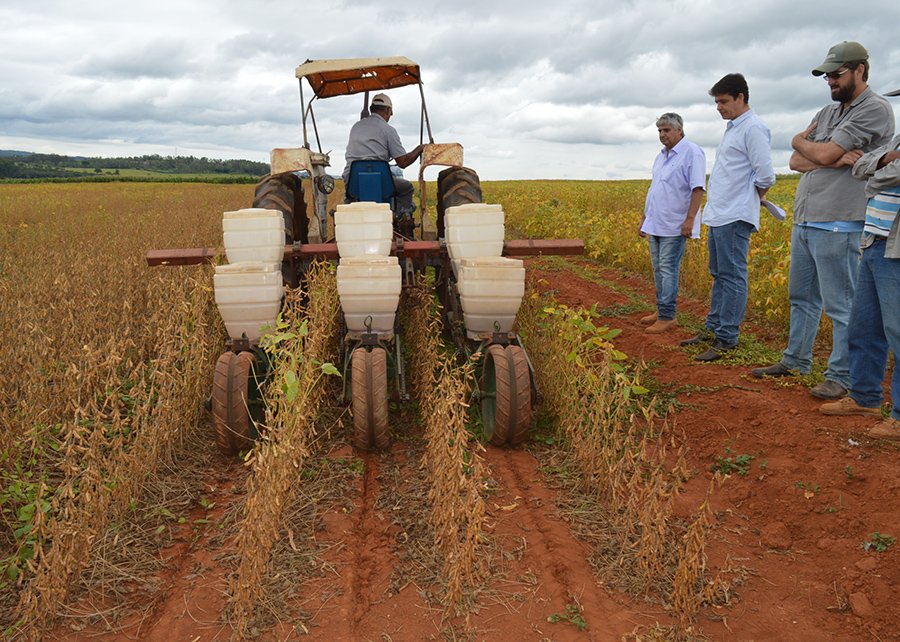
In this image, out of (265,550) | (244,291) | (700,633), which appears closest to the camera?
(700,633)

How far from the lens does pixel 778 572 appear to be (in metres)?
2.56

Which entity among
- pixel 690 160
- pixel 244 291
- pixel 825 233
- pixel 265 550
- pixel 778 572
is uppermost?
pixel 690 160

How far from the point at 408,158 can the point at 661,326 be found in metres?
2.55

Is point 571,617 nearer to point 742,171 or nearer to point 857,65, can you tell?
point 857,65

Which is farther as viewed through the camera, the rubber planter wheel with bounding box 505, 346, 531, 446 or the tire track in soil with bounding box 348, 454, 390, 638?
the rubber planter wheel with bounding box 505, 346, 531, 446

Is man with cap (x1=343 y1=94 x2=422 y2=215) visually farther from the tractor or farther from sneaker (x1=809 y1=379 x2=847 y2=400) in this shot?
sneaker (x1=809 y1=379 x2=847 y2=400)

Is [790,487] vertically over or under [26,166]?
under

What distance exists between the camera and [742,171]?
15.3 feet

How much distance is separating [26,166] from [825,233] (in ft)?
160

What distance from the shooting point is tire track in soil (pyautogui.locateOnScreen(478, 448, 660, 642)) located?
Answer: 2.18 m

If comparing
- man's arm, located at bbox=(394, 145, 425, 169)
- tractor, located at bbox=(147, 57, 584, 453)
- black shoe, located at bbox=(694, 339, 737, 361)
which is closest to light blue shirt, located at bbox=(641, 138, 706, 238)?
black shoe, located at bbox=(694, 339, 737, 361)

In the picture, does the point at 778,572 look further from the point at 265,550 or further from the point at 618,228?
the point at 618,228

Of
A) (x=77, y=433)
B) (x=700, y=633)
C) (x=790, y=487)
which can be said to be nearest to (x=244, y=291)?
(x=77, y=433)

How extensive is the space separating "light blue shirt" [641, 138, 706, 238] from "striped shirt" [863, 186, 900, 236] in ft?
6.50
